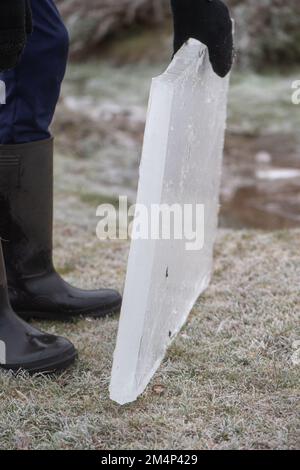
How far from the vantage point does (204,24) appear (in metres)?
2.07

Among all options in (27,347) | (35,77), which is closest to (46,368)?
(27,347)

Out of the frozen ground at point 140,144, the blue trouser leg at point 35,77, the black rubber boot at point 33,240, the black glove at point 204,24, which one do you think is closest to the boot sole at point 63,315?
the black rubber boot at point 33,240

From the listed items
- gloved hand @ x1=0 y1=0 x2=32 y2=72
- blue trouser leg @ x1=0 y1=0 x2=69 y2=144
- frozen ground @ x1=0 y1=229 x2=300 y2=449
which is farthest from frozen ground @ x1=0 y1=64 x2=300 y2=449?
gloved hand @ x1=0 y1=0 x2=32 y2=72

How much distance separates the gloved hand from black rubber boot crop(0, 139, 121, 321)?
483 mm

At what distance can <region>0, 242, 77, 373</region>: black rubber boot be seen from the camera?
2.07 metres

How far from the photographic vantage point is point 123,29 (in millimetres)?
10359

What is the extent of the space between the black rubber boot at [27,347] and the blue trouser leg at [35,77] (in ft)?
1.42

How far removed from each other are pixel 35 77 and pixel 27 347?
0.78 metres

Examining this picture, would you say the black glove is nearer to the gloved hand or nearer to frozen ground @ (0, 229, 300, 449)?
the gloved hand

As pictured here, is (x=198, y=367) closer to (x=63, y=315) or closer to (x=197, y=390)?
(x=197, y=390)

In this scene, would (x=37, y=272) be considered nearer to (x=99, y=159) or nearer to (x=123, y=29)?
(x=99, y=159)

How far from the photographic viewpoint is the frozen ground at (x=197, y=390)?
176 cm
